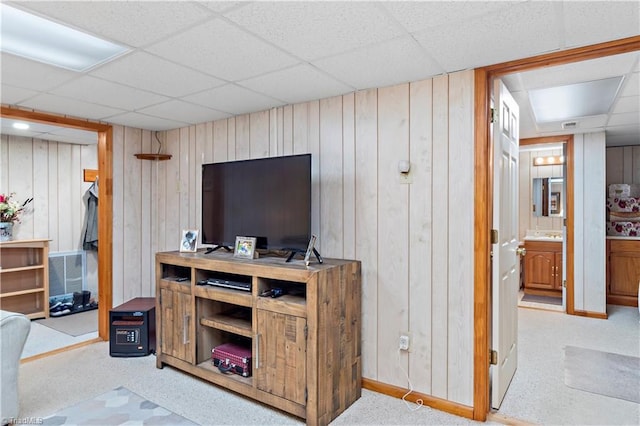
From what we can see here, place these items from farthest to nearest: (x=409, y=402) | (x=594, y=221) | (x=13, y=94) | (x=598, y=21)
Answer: (x=594, y=221) → (x=13, y=94) → (x=409, y=402) → (x=598, y=21)

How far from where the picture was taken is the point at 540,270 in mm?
5594

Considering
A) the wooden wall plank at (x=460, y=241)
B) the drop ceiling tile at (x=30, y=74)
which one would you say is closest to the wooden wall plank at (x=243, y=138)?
the drop ceiling tile at (x=30, y=74)

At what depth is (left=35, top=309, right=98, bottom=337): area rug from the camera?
4.04 metres

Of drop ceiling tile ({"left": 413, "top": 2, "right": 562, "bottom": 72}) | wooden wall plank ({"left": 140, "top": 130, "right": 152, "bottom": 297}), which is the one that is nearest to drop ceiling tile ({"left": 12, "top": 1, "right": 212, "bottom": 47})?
drop ceiling tile ({"left": 413, "top": 2, "right": 562, "bottom": 72})

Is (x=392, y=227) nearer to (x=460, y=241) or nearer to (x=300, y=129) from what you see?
(x=460, y=241)

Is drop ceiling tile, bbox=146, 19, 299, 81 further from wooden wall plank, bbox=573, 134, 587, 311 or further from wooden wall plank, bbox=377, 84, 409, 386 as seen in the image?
wooden wall plank, bbox=573, 134, 587, 311

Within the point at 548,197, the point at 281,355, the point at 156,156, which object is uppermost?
the point at 156,156

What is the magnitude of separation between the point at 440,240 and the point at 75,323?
4.16 m

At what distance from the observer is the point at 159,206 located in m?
4.26

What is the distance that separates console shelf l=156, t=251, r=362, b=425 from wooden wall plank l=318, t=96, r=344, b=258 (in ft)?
0.93

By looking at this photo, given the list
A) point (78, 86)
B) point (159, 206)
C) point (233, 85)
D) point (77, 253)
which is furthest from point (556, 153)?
point (77, 253)

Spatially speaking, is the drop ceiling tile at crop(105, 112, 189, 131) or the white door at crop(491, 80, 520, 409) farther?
the drop ceiling tile at crop(105, 112, 189, 131)

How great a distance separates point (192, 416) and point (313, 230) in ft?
5.03

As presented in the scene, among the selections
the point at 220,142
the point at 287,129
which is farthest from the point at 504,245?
the point at 220,142
